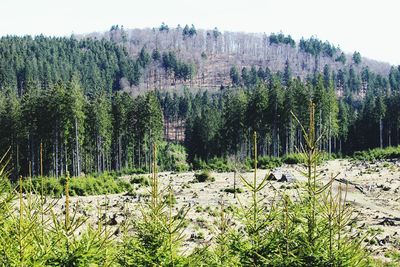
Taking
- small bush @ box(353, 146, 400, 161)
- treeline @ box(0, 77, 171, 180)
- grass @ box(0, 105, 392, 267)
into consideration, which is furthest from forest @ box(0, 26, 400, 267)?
small bush @ box(353, 146, 400, 161)

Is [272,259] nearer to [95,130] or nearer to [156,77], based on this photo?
[95,130]

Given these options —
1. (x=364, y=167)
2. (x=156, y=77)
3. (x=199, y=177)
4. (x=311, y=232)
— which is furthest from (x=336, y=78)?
(x=311, y=232)

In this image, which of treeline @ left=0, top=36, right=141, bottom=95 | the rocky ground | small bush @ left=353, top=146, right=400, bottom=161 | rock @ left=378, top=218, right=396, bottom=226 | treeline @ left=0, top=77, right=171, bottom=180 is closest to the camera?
the rocky ground

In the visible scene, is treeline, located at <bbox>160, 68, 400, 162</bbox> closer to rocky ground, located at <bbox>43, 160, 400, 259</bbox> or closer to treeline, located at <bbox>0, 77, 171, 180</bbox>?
treeline, located at <bbox>0, 77, 171, 180</bbox>

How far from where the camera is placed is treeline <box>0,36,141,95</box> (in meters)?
125

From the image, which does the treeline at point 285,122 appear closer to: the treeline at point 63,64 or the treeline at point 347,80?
the treeline at point 63,64

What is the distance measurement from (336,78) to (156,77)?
66.7 m

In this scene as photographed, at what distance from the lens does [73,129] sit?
5675 cm

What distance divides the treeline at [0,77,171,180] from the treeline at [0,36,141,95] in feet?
158

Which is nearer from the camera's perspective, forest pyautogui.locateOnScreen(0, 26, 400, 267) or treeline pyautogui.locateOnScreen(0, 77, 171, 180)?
forest pyautogui.locateOnScreen(0, 26, 400, 267)

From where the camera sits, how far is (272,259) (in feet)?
25.4

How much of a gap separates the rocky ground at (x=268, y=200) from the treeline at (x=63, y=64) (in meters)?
83.2

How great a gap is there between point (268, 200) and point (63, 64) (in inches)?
5015

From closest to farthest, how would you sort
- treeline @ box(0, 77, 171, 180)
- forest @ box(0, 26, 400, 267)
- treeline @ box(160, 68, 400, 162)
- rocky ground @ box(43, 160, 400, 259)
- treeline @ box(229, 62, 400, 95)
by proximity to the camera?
forest @ box(0, 26, 400, 267)
rocky ground @ box(43, 160, 400, 259)
treeline @ box(0, 77, 171, 180)
treeline @ box(160, 68, 400, 162)
treeline @ box(229, 62, 400, 95)
